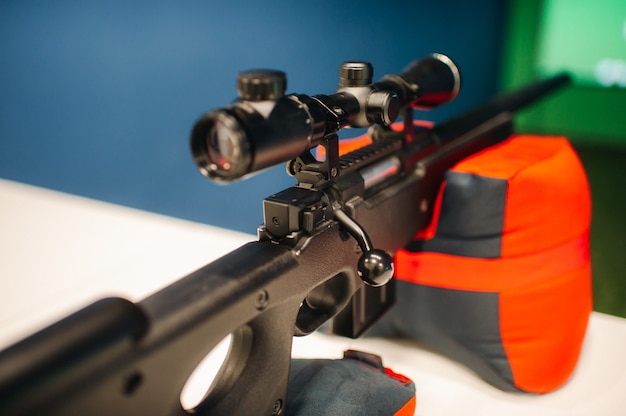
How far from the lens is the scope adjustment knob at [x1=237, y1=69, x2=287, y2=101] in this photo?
566 millimetres

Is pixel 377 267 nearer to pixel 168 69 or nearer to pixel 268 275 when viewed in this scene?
pixel 268 275

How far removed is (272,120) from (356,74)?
239 mm

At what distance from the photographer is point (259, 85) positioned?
0.57 m

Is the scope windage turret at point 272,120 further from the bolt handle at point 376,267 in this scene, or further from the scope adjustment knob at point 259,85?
the bolt handle at point 376,267

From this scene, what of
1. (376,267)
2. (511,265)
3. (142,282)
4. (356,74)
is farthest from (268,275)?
(142,282)

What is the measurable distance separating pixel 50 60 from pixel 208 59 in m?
0.73

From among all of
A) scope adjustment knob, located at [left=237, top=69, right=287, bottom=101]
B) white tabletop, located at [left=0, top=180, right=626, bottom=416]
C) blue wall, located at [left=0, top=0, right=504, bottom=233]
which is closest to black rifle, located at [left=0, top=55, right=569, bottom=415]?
scope adjustment knob, located at [left=237, top=69, right=287, bottom=101]

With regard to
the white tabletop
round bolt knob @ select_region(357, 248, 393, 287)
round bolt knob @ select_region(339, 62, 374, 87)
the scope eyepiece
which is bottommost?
the white tabletop

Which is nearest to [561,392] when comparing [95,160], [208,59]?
[208,59]

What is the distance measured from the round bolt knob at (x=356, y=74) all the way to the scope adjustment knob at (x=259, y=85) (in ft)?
0.71

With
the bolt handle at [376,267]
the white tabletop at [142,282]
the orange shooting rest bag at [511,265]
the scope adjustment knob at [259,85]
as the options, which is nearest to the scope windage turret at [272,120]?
the scope adjustment knob at [259,85]

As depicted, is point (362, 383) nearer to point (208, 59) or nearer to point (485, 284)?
point (485, 284)

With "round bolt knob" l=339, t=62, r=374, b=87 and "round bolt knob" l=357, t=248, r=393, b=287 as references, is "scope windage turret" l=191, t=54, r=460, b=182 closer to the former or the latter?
"round bolt knob" l=339, t=62, r=374, b=87

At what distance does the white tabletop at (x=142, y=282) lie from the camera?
39.1 inches
